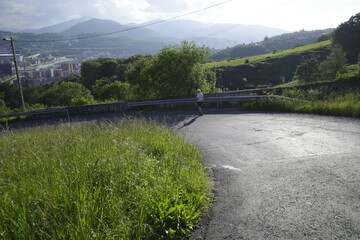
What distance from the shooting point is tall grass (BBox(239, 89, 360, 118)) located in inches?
463

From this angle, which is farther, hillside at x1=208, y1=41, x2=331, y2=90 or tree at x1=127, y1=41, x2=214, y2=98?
hillside at x1=208, y1=41, x2=331, y2=90

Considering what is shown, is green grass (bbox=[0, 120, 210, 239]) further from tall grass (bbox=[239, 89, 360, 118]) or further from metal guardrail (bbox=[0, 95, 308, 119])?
metal guardrail (bbox=[0, 95, 308, 119])

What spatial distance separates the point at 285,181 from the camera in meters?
5.57

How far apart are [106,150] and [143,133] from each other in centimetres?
233

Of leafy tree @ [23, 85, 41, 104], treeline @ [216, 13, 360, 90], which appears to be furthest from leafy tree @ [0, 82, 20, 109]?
treeline @ [216, 13, 360, 90]

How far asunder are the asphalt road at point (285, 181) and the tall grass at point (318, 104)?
1014 mm

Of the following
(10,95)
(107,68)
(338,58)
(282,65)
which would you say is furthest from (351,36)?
(10,95)

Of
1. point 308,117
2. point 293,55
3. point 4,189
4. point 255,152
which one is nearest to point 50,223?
point 4,189

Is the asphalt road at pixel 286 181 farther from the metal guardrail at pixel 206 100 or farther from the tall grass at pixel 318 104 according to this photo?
the metal guardrail at pixel 206 100

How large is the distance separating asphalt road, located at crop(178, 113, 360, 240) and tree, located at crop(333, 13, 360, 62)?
8510 centimetres

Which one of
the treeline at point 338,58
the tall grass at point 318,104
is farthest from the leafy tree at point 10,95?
the tall grass at point 318,104

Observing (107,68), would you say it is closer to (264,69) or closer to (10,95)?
(10,95)

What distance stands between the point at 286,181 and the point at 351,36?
92100mm

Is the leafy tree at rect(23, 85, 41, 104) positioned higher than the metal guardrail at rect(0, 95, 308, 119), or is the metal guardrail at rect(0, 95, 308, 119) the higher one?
the metal guardrail at rect(0, 95, 308, 119)
